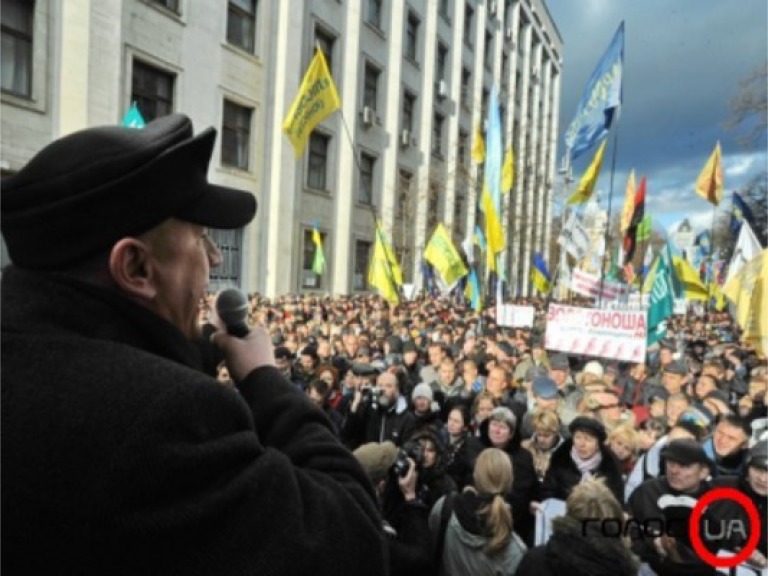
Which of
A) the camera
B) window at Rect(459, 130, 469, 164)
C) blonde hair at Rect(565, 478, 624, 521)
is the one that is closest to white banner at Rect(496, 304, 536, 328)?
the camera

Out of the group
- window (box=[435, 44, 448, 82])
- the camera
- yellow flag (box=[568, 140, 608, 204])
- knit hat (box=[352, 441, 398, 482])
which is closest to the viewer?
knit hat (box=[352, 441, 398, 482])

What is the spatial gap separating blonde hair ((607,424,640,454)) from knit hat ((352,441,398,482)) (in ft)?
8.17

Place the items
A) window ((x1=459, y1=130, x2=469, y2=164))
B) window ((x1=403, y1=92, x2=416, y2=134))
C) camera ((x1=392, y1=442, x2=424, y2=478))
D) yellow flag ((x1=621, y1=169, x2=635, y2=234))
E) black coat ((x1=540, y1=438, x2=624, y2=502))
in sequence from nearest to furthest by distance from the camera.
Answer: camera ((x1=392, y1=442, x2=424, y2=478)), black coat ((x1=540, y1=438, x2=624, y2=502)), yellow flag ((x1=621, y1=169, x2=635, y2=234)), window ((x1=403, y1=92, x2=416, y2=134)), window ((x1=459, y1=130, x2=469, y2=164))

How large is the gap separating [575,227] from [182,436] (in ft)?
45.1

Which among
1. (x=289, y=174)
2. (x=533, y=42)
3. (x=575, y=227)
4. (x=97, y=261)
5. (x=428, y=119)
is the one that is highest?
(x=533, y=42)

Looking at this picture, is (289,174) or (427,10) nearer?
(289,174)

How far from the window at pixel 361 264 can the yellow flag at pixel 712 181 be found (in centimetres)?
1477

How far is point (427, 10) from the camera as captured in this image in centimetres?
3100

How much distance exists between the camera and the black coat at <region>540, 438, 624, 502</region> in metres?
4.16

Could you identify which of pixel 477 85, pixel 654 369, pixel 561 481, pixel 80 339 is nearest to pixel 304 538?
pixel 80 339

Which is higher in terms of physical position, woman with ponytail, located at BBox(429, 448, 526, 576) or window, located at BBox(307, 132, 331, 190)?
window, located at BBox(307, 132, 331, 190)

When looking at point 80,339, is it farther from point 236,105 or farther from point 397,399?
point 236,105

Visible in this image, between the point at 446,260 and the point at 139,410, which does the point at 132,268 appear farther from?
the point at 446,260

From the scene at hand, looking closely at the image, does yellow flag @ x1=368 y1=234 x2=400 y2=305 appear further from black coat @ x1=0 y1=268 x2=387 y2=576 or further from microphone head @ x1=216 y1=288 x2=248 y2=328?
black coat @ x1=0 y1=268 x2=387 y2=576
